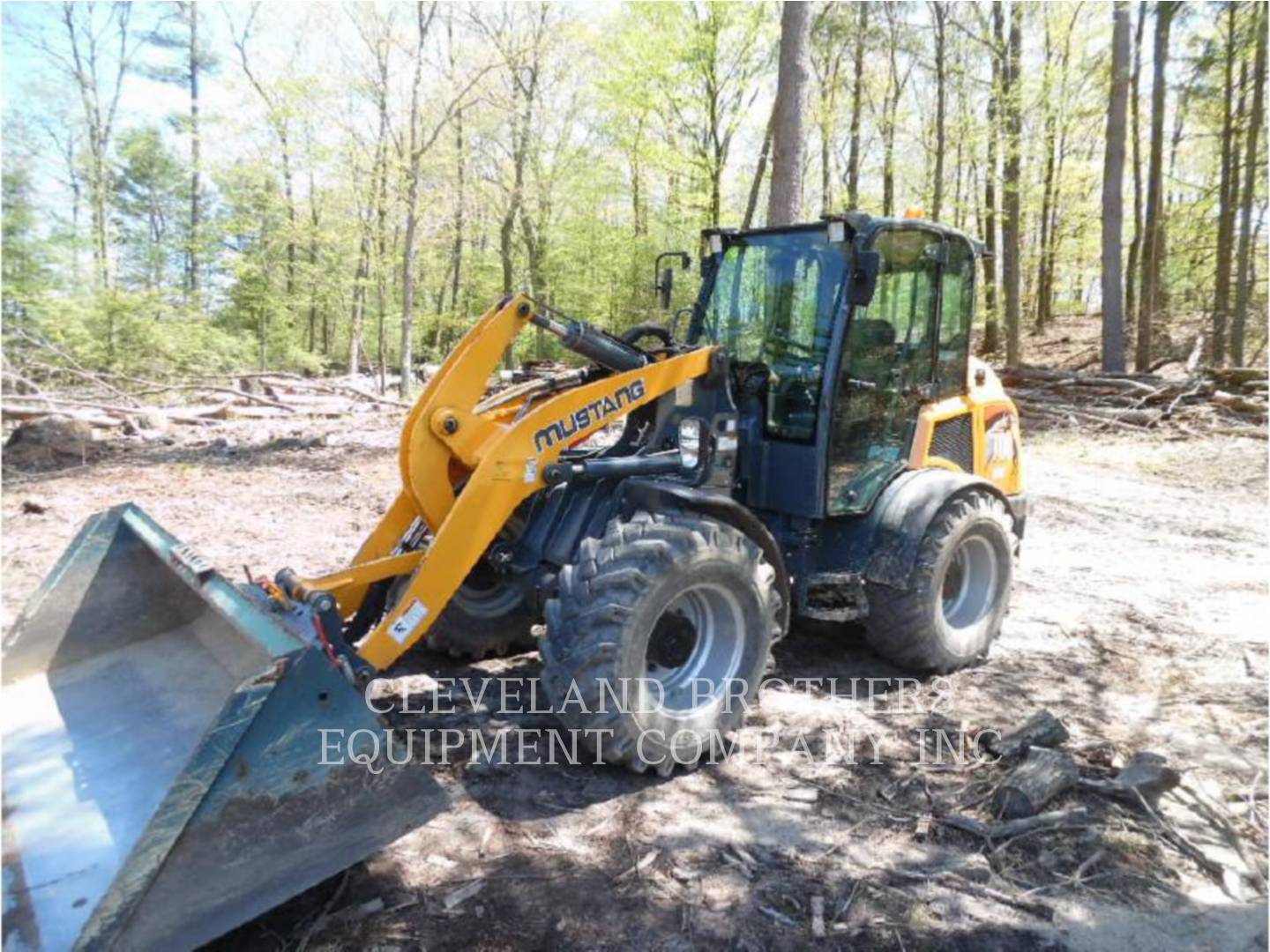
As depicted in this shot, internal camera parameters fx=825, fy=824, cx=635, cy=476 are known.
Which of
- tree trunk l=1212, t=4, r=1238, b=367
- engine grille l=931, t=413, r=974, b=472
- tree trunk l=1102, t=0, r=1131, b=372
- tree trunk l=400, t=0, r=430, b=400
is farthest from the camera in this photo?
tree trunk l=400, t=0, r=430, b=400

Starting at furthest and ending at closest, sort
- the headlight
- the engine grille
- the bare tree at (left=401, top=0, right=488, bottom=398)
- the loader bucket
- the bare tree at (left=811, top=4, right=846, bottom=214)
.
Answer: the bare tree at (left=811, top=4, right=846, bottom=214), the bare tree at (left=401, top=0, right=488, bottom=398), the engine grille, the headlight, the loader bucket

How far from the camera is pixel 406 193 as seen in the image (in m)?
18.5

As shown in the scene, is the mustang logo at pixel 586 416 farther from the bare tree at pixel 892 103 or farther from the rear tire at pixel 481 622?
the bare tree at pixel 892 103

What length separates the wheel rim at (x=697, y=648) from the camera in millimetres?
3615

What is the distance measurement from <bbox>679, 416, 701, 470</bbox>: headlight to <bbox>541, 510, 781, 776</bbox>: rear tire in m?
0.40

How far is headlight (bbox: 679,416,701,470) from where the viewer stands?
158 inches

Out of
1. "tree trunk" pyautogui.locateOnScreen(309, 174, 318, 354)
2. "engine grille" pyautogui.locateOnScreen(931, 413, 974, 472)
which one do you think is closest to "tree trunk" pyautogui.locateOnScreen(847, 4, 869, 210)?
"tree trunk" pyautogui.locateOnScreen(309, 174, 318, 354)

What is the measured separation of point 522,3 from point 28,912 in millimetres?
20834

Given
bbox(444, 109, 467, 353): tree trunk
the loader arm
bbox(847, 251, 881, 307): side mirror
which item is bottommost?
the loader arm

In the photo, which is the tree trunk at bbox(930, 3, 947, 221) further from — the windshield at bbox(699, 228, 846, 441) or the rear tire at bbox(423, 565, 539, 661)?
the rear tire at bbox(423, 565, 539, 661)

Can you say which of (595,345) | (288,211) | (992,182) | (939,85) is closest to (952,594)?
(595,345)

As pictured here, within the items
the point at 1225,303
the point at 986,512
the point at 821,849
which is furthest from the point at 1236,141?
the point at 821,849

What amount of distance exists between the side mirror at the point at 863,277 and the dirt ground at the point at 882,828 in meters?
2.03

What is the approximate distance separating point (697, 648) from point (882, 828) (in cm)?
106
